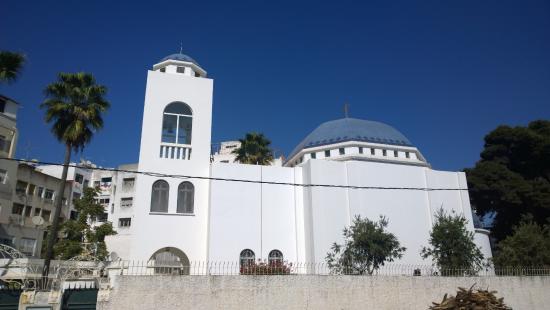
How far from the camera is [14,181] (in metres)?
30.2

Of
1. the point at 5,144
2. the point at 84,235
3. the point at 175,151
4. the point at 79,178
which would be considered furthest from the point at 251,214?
the point at 79,178

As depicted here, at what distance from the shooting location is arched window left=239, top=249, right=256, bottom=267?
2019cm

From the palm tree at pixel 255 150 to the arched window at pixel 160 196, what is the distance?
11.9 m

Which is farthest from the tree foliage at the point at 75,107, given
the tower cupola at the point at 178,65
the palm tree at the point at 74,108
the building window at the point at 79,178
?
the building window at the point at 79,178

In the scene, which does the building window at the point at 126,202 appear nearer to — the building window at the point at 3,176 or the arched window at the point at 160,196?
the building window at the point at 3,176

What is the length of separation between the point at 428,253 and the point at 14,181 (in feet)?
92.7

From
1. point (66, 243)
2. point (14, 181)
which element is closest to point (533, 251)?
point (66, 243)

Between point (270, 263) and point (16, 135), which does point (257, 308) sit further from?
point (16, 135)

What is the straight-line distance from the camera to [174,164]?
20688 mm

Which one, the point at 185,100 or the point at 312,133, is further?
the point at 312,133

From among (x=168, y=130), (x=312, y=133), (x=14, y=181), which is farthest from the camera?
(x=312, y=133)

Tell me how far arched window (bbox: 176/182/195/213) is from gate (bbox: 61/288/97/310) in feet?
27.0

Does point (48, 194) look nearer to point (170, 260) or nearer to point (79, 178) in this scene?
point (79, 178)

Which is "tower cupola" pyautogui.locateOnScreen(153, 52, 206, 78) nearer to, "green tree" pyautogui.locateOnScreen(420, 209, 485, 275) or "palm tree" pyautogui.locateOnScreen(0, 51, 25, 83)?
"palm tree" pyautogui.locateOnScreen(0, 51, 25, 83)
